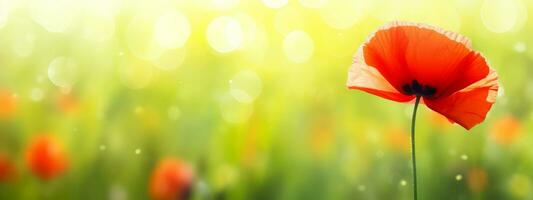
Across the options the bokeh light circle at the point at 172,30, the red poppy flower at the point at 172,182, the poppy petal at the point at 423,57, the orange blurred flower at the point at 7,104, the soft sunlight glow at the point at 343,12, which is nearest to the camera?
the poppy petal at the point at 423,57

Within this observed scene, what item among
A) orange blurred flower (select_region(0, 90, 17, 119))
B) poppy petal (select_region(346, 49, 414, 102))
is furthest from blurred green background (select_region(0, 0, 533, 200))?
poppy petal (select_region(346, 49, 414, 102))

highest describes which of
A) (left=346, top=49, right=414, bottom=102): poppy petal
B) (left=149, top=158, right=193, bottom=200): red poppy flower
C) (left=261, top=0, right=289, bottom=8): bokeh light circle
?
(left=346, top=49, right=414, bottom=102): poppy petal

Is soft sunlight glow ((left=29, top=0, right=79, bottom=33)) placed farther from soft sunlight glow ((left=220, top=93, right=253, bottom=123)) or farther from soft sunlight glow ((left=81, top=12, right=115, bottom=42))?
soft sunlight glow ((left=220, top=93, right=253, bottom=123))

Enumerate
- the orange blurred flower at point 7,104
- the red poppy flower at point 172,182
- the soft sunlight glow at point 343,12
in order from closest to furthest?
the red poppy flower at point 172,182, the orange blurred flower at point 7,104, the soft sunlight glow at point 343,12

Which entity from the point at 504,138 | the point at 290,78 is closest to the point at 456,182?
the point at 504,138

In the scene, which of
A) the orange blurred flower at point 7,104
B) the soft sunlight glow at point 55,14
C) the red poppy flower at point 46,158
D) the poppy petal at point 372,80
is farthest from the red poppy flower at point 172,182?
the poppy petal at point 372,80

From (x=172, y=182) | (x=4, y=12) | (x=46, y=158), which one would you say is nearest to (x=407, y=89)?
(x=172, y=182)

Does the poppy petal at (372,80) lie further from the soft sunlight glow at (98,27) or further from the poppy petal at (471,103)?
the soft sunlight glow at (98,27)
